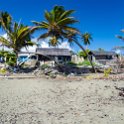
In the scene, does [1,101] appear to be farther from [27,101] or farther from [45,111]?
[45,111]

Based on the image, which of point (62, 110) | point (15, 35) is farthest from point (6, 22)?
point (62, 110)

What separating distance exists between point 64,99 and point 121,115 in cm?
321

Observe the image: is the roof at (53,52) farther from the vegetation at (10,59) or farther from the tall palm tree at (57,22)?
the tall palm tree at (57,22)

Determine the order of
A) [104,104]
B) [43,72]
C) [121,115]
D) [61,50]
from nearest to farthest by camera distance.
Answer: [121,115], [104,104], [43,72], [61,50]

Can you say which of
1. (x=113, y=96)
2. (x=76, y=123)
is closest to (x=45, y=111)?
(x=76, y=123)

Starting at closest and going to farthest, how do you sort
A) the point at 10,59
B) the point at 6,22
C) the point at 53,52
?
the point at 6,22
the point at 10,59
the point at 53,52

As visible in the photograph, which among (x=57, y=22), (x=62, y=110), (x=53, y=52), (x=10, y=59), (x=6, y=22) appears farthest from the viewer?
(x=53, y=52)

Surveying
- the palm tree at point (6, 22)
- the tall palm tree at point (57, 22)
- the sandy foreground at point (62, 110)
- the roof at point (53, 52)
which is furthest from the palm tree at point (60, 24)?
the roof at point (53, 52)

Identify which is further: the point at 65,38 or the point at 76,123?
the point at 65,38

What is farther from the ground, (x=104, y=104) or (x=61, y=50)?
(x=61, y=50)

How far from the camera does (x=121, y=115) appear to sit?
24.1 feet

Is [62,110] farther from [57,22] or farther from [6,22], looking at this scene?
[6,22]

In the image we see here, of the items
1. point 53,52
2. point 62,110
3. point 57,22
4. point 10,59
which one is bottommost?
point 62,110

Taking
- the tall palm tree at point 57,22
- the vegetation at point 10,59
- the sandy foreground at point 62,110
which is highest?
the tall palm tree at point 57,22
